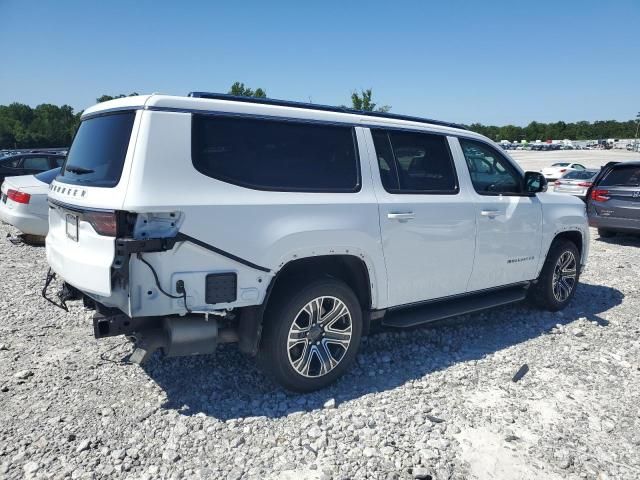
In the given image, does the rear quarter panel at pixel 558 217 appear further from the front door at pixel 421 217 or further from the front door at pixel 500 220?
the front door at pixel 421 217

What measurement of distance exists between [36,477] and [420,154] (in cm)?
353

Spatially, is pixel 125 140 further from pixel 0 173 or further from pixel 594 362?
pixel 0 173

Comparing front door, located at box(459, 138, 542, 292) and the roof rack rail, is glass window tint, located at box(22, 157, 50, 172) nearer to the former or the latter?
the roof rack rail

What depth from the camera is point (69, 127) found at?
8131 centimetres

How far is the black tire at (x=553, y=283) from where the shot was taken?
Answer: 17.7 feet

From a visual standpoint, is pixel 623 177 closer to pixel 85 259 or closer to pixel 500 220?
pixel 500 220

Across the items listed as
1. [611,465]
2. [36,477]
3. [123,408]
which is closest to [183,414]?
[123,408]

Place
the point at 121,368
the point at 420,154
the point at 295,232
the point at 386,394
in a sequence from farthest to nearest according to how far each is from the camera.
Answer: the point at 420,154 → the point at 121,368 → the point at 386,394 → the point at 295,232

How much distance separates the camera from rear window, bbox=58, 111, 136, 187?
2.95 metres

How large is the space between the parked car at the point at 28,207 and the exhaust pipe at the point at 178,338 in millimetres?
5875

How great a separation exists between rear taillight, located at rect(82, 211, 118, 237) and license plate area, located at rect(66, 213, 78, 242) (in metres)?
0.24

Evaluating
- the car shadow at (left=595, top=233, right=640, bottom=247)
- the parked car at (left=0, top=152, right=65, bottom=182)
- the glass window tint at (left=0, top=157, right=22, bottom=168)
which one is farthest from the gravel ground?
the glass window tint at (left=0, top=157, right=22, bottom=168)

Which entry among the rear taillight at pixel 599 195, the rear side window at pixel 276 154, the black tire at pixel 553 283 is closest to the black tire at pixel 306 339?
the rear side window at pixel 276 154

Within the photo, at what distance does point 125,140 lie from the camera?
2939mm
